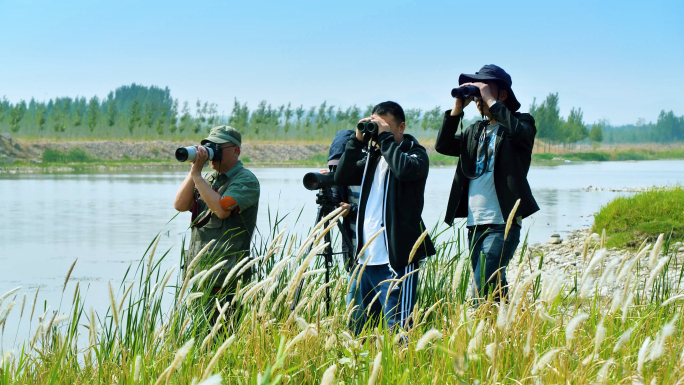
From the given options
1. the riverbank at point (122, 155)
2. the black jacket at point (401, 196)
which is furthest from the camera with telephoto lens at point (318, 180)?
the riverbank at point (122, 155)

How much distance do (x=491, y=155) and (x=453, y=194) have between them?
28 cm

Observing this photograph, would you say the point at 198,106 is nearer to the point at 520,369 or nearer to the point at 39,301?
the point at 39,301

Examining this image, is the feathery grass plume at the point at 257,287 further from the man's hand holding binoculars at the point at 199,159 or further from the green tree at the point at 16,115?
the green tree at the point at 16,115

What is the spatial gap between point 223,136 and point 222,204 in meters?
0.40

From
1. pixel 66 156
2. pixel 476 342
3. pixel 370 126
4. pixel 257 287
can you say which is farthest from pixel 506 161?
pixel 66 156

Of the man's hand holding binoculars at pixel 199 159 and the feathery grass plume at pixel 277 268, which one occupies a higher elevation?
the man's hand holding binoculars at pixel 199 159

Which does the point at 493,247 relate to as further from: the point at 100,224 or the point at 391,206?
the point at 100,224

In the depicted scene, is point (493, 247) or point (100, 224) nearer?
point (493, 247)

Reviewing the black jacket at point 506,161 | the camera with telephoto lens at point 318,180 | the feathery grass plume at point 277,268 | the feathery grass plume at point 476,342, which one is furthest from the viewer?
the camera with telephoto lens at point 318,180

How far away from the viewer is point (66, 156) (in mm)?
44312

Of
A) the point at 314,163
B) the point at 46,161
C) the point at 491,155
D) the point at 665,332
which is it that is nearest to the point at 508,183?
the point at 491,155

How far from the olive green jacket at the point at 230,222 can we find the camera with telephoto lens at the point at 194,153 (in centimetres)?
16

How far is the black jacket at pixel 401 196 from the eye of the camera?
9.96 ft

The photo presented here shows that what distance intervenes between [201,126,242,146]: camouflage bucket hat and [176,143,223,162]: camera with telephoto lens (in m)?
0.03
